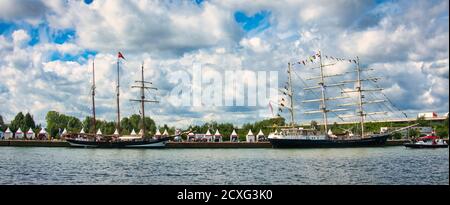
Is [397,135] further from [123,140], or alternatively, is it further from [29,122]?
[29,122]

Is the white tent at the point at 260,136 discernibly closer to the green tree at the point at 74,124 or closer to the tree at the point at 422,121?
the tree at the point at 422,121

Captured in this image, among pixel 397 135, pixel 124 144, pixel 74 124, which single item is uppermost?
pixel 74 124

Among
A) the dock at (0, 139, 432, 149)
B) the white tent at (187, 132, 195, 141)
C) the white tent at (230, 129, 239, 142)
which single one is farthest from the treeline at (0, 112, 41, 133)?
the white tent at (230, 129, 239, 142)

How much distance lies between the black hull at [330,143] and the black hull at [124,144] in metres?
30.2

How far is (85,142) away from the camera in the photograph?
404 ft

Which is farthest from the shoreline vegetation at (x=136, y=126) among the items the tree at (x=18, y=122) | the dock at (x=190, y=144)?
the dock at (x=190, y=144)

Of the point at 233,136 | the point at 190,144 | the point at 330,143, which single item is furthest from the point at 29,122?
the point at 330,143

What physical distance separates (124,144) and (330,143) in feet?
184

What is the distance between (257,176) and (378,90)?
112 meters

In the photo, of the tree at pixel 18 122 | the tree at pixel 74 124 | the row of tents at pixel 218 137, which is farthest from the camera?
the tree at pixel 74 124

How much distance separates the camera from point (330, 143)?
12188 cm

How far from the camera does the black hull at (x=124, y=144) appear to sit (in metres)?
119
